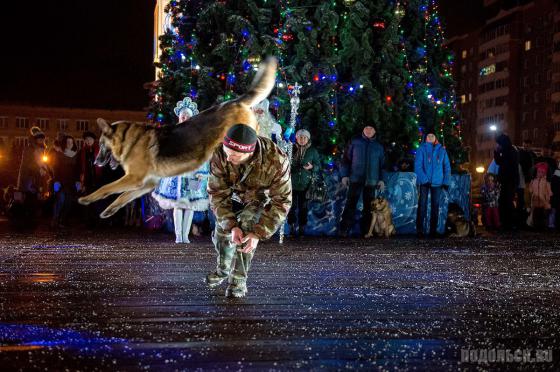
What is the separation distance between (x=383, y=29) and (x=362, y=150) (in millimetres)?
4245

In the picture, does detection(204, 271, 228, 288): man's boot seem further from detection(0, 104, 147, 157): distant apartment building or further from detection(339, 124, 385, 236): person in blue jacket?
detection(0, 104, 147, 157): distant apartment building

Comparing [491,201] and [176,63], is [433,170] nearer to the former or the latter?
[491,201]

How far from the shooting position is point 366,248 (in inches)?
476

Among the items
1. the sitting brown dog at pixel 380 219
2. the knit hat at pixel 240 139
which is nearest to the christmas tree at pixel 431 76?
the sitting brown dog at pixel 380 219

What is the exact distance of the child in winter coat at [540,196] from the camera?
18688 millimetres

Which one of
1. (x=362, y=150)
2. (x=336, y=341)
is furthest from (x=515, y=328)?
(x=362, y=150)

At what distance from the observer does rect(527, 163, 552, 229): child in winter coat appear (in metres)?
18.7

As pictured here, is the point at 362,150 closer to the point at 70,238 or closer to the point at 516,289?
the point at 70,238

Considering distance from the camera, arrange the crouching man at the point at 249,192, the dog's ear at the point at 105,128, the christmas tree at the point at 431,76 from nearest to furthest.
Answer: the crouching man at the point at 249,192 < the dog's ear at the point at 105,128 < the christmas tree at the point at 431,76

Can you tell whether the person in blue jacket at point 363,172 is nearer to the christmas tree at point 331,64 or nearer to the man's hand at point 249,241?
the christmas tree at point 331,64

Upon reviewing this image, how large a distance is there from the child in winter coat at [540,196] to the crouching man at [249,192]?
1406 cm

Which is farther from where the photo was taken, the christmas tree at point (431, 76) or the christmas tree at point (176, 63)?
the christmas tree at point (431, 76)

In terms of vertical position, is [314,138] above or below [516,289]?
above

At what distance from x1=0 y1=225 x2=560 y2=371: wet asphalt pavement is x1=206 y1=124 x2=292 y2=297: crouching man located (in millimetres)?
623
